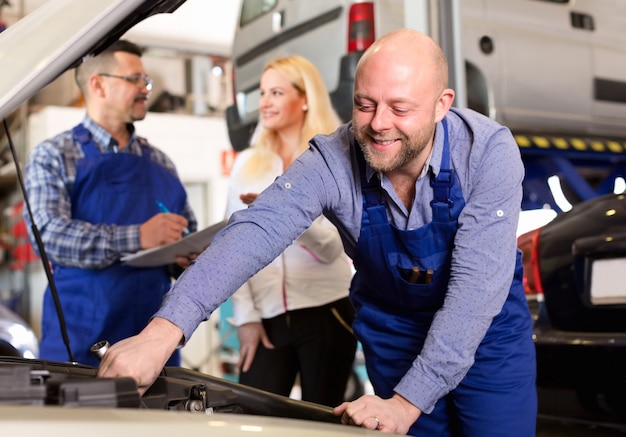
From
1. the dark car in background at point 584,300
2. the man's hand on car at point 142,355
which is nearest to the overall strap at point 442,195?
the man's hand on car at point 142,355

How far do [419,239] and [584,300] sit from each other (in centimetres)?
94

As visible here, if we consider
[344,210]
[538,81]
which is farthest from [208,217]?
[344,210]

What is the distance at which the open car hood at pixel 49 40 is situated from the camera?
51.8 inches

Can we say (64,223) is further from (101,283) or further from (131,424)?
(131,424)

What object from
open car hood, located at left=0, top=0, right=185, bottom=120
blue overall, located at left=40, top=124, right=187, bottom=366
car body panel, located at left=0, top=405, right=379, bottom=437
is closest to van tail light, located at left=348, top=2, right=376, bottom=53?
blue overall, located at left=40, top=124, right=187, bottom=366

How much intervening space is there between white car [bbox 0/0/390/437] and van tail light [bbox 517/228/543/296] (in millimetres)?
1238

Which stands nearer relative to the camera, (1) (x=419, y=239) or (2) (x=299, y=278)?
(1) (x=419, y=239)

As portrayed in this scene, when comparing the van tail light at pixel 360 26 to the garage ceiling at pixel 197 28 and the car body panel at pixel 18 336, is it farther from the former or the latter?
the garage ceiling at pixel 197 28

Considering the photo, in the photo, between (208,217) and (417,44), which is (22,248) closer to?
(208,217)

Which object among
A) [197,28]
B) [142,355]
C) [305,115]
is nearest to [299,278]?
[305,115]

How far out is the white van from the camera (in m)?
4.03

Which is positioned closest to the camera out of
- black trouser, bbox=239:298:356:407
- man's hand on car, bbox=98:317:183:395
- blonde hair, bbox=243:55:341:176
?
man's hand on car, bbox=98:317:183:395

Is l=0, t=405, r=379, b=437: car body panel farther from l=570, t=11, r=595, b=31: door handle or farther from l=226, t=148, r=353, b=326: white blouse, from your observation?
l=570, t=11, r=595, b=31: door handle

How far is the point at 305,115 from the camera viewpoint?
284 centimetres
